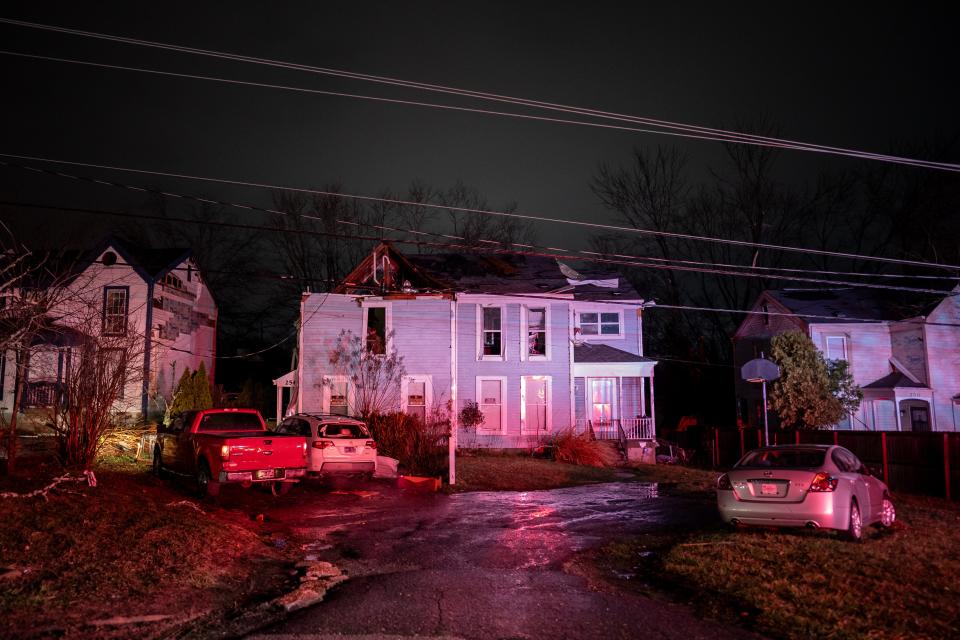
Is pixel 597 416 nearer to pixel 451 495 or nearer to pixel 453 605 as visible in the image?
pixel 451 495

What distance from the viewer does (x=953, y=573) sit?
8492 mm

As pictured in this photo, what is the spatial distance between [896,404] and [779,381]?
8.78 metres

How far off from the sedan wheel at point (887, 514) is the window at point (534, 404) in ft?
54.3

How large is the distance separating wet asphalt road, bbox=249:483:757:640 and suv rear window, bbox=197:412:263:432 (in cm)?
196

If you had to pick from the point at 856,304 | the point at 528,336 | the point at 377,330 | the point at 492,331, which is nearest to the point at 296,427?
the point at 377,330

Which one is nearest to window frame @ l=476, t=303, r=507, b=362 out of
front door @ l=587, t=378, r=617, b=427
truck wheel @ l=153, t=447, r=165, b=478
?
front door @ l=587, t=378, r=617, b=427

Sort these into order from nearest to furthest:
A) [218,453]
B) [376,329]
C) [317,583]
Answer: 1. [317,583]
2. [218,453]
3. [376,329]

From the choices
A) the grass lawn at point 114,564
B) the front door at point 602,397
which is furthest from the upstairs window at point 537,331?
the grass lawn at point 114,564

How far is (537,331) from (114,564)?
21.9 metres

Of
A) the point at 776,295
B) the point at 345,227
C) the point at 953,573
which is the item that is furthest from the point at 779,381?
the point at 345,227

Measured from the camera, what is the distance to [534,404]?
1123 inches

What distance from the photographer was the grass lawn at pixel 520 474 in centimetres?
1920

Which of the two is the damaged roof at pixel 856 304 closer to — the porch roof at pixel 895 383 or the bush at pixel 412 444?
the porch roof at pixel 895 383

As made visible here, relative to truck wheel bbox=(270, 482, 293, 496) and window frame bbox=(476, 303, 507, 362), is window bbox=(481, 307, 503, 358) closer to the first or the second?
window frame bbox=(476, 303, 507, 362)
